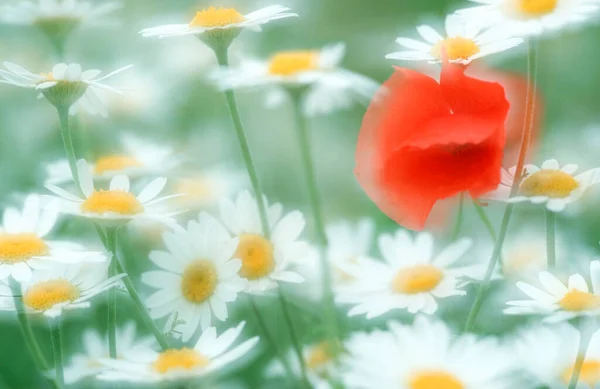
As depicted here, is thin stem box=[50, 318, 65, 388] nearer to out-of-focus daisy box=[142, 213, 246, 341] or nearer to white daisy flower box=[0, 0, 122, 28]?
out-of-focus daisy box=[142, 213, 246, 341]

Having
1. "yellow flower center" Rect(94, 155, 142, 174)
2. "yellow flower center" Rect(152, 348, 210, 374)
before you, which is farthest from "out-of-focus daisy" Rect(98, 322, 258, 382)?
"yellow flower center" Rect(94, 155, 142, 174)

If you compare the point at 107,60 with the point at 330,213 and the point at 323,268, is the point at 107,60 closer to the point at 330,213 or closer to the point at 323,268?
the point at 330,213

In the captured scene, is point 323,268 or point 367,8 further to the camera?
point 367,8

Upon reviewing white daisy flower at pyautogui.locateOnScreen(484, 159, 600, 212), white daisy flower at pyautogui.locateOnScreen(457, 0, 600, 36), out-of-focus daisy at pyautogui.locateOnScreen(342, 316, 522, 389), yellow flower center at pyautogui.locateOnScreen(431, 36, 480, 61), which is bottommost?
out-of-focus daisy at pyautogui.locateOnScreen(342, 316, 522, 389)

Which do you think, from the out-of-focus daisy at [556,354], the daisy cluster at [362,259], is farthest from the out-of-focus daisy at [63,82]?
the out-of-focus daisy at [556,354]

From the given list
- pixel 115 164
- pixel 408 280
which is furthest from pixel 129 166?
pixel 408 280

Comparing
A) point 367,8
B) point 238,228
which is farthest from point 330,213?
point 367,8

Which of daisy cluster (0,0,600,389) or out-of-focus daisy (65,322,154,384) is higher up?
daisy cluster (0,0,600,389)
